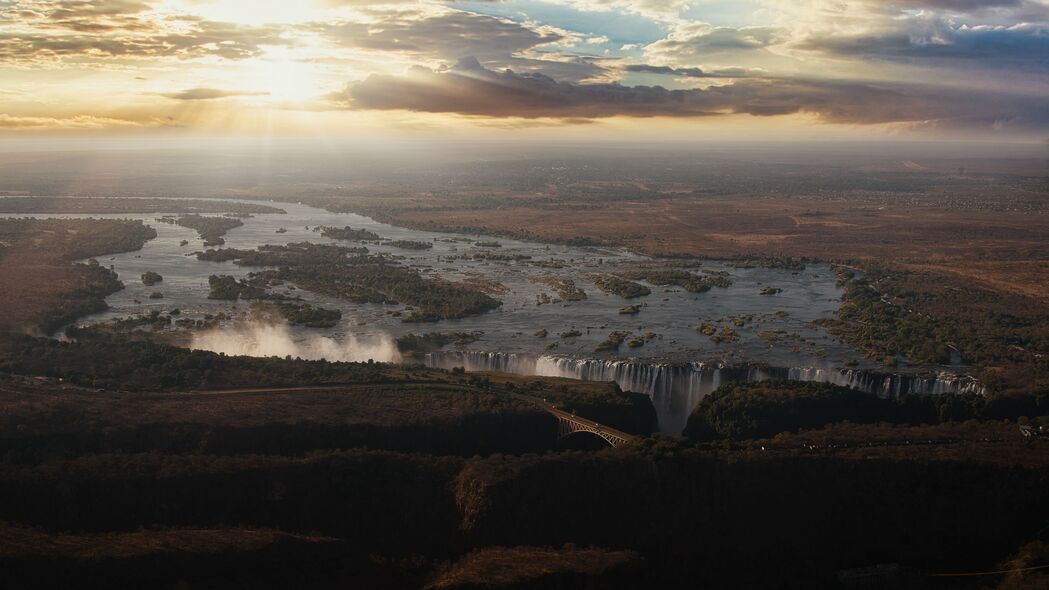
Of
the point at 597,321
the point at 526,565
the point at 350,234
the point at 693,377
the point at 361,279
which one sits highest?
the point at 693,377

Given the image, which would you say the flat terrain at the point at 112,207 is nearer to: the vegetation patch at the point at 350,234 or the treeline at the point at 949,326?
the vegetation patch at the point at 350,234

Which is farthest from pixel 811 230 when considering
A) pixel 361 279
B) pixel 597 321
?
pixel 361 279

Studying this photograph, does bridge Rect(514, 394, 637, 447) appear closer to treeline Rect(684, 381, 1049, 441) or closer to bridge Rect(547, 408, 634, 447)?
bridge Rect(547, 408, 634, 447)

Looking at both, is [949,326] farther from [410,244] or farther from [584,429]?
[410,244]

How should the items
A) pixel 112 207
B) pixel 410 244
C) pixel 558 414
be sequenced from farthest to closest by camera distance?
pixel 112 207, pixel 410 244, pixel 558 414

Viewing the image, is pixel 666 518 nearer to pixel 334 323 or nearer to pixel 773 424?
pixel 773 424

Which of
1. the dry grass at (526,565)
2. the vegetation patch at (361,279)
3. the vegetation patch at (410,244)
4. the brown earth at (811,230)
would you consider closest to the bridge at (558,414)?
the dry grass at (526,565)

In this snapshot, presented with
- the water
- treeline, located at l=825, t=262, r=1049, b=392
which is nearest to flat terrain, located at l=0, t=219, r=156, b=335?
the water
